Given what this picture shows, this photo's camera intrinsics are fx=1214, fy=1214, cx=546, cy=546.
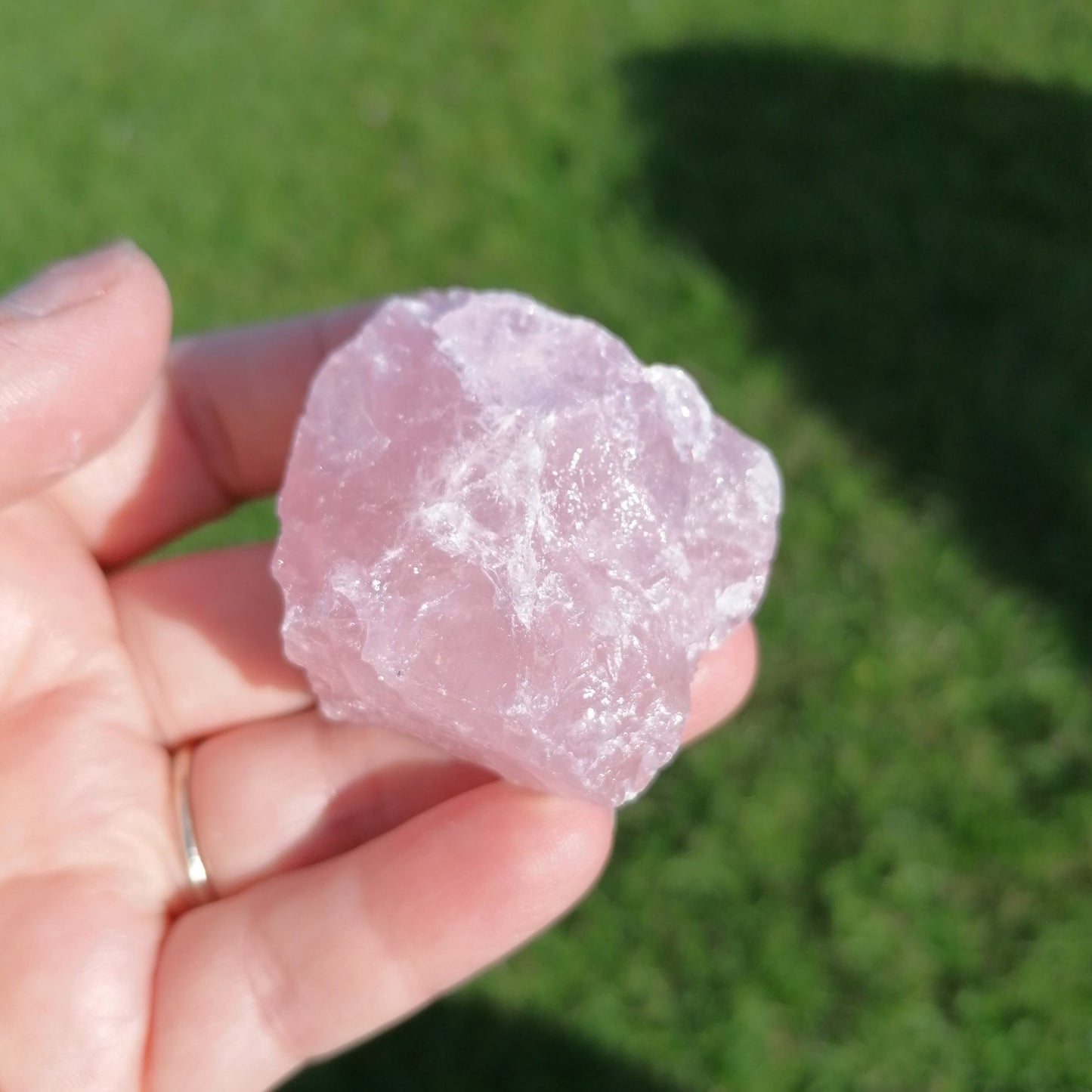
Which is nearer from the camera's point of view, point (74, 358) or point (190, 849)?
point (74, 358)

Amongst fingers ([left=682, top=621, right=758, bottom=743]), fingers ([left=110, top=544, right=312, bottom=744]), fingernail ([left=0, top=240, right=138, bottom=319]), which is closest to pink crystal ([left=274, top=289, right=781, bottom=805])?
fingers ([left=682, top=621, right=758, bottom=743])

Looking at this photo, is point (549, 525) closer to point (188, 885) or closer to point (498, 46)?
point (188, 885)

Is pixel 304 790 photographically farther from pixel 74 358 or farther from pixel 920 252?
pixel 920 252

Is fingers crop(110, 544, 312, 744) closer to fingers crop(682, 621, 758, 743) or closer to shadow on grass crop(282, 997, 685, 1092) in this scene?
fingers crop(682, 621, 758, 743)

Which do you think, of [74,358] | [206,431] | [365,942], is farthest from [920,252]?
[365,942]

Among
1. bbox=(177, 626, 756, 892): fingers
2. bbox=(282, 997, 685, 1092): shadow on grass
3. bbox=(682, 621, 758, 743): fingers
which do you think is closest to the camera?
bbox=(177, 626, 756, 892): fingers

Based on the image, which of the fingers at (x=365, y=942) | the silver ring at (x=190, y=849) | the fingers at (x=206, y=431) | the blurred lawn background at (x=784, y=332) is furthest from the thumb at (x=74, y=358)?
the blurred lawn background at (x=784, y=332)

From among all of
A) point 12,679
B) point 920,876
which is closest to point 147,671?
point 12,679
